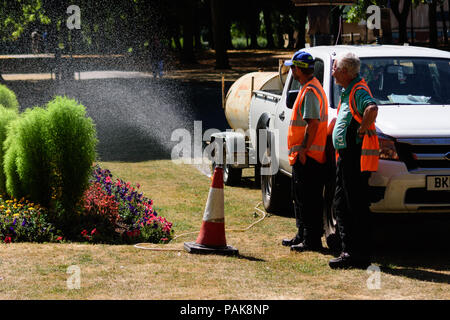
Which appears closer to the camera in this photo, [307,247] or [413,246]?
[307,247]

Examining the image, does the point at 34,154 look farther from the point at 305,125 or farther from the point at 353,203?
the point at 353,203

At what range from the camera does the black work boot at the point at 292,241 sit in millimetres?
8203

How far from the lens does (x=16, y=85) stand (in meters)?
37.3

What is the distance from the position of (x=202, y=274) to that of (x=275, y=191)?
146 inches

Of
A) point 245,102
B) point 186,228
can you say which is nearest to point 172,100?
point 245,102

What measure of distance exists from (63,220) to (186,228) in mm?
1561

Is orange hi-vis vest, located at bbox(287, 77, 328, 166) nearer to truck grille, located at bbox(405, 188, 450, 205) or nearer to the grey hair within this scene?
the grey hair

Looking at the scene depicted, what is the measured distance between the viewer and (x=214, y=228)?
7.79m

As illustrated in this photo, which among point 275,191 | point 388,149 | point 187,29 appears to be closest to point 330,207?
point 388,149

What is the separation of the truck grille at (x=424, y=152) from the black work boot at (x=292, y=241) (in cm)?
150

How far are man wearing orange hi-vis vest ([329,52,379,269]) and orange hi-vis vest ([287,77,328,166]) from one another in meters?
0.63

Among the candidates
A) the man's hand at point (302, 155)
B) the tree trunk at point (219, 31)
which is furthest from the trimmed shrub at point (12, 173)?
the tree trunk at point (219, 31)
